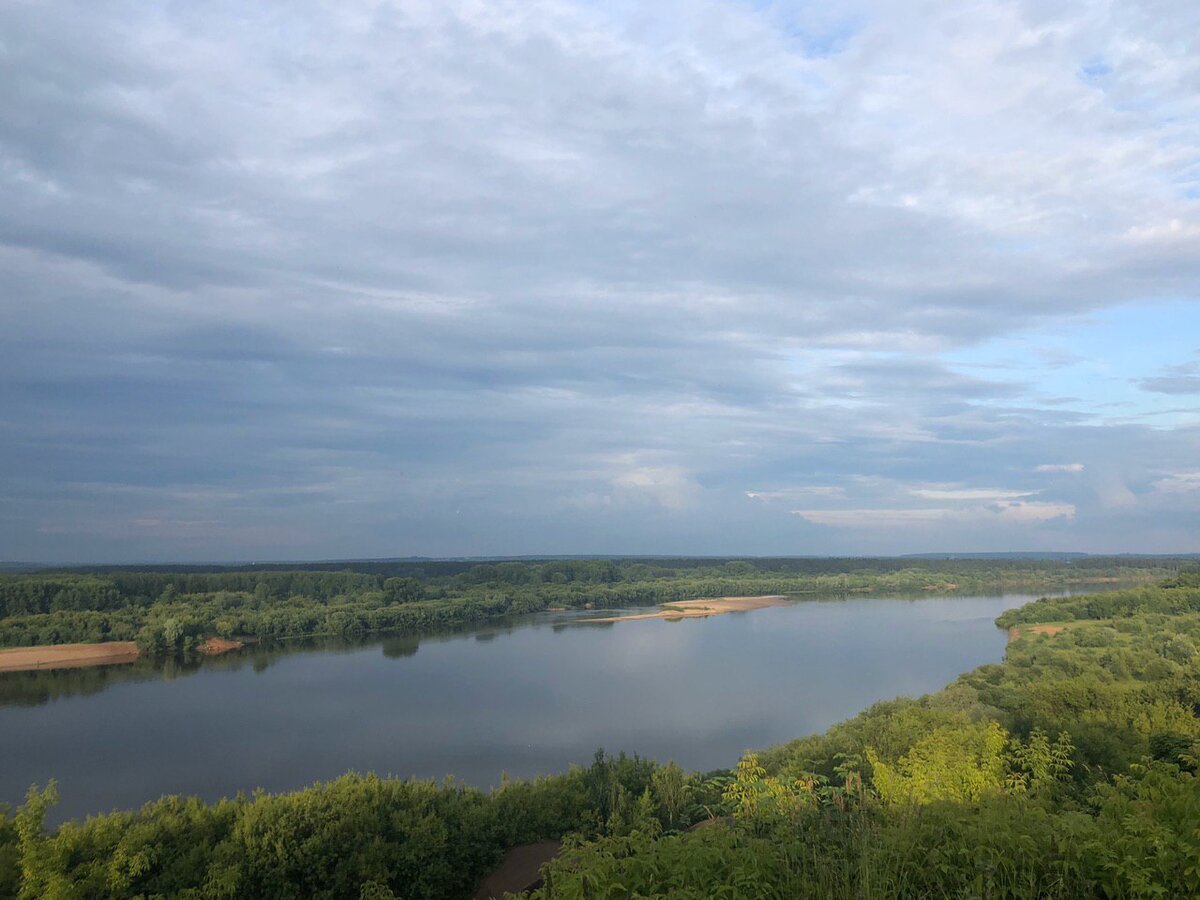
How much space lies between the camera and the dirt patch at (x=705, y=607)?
51.8 meters

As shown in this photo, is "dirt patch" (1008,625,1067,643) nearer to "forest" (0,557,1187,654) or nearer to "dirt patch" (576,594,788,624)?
"dirt patch" (576,594,788,624)

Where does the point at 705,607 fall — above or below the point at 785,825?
below

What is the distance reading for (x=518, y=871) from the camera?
9.36 meters

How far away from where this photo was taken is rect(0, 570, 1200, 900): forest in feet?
8.93

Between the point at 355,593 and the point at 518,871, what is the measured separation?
45136 millimetres

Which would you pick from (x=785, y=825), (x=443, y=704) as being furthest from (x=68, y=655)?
(x=785, y=825)

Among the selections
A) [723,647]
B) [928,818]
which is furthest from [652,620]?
[928,818]

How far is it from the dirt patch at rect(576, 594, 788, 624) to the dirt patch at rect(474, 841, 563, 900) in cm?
3892

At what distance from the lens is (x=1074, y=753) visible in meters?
8.88

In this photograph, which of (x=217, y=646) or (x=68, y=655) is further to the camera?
(x=217, y=646)

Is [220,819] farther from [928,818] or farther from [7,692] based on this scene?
[7,692]

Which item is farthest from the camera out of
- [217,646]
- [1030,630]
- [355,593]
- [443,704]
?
[355,593]

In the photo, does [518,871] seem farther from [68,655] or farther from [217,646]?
[68,655]

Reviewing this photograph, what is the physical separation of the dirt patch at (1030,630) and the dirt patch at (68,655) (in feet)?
132
